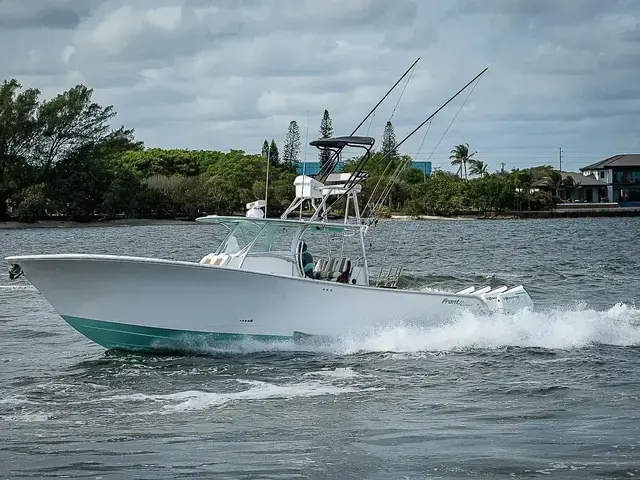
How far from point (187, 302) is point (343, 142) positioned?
4.26 meters

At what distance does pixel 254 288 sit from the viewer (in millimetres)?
18297

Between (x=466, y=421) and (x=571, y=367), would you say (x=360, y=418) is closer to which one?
(x=466, y=421)

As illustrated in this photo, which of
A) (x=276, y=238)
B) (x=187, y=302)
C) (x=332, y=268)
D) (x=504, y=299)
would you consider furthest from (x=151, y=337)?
(x=504, y=299)

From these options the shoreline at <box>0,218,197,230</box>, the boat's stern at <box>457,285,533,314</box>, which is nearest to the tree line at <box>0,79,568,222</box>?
the shoreline at <box>0,218,197,230</box>

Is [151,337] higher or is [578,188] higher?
[578,188]

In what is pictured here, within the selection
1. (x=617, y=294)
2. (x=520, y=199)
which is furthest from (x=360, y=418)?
(x=520, y=199)

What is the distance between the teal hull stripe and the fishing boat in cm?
2

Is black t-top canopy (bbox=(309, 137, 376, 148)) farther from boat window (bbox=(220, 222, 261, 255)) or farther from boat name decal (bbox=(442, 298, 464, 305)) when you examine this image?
boat name decal (bbox=(442, 298, 464, 305))

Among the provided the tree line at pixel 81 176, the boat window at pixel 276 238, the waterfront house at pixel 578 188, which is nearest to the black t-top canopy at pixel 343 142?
the boat window at pixel 276 238

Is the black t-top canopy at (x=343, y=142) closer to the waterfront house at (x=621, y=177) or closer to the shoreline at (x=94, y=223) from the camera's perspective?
the shoreline at (x=94, y=223)

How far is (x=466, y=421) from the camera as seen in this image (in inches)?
573

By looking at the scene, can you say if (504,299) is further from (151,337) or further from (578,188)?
(578,188)

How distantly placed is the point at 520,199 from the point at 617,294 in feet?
428

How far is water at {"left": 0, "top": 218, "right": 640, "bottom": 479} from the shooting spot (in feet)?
40.3
